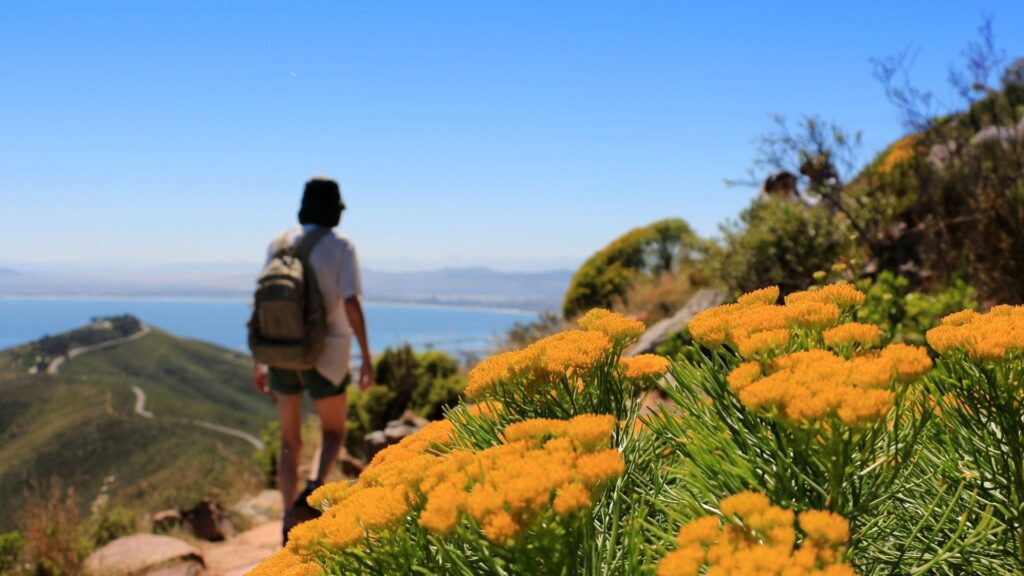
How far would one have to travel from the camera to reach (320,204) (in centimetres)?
534

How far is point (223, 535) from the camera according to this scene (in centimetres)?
753

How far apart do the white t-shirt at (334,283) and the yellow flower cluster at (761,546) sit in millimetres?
4500

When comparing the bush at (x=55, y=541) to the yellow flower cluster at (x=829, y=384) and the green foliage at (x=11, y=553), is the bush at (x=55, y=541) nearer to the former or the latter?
the green foliage at (x=11, y=553)

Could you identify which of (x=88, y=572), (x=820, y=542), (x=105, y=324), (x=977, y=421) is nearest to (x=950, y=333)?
(x=977, y=421)

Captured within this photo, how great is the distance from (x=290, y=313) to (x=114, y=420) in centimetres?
5253

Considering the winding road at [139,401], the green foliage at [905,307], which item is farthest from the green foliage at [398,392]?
the winding road at [139,401]

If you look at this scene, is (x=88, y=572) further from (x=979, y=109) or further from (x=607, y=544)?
(x=979, y=109)

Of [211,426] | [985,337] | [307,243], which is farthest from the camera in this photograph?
[211,426]

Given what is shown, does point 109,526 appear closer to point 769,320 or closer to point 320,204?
point 320,204

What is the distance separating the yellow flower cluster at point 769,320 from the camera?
3.84 ft

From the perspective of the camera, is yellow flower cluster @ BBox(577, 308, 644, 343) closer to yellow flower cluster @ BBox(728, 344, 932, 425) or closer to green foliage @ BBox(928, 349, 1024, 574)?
yellow flower cluster @ BBox(728, 344, 932, 425)

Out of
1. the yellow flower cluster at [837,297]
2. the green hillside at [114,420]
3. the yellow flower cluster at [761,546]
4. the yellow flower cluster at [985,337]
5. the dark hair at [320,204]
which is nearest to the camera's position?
the yellow flower cluster at [761,546]

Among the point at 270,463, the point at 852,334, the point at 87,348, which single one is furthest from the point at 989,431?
the point at 87,348

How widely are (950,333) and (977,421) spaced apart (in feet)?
0.52
